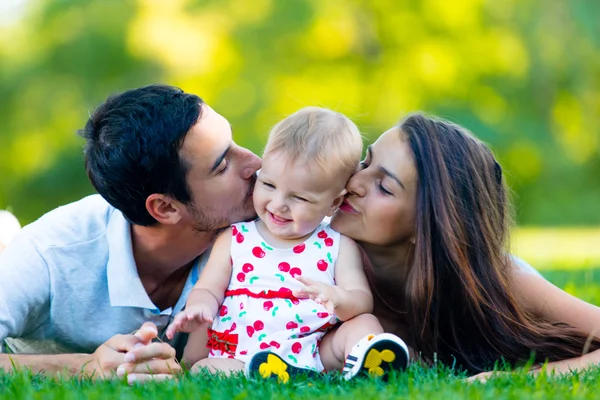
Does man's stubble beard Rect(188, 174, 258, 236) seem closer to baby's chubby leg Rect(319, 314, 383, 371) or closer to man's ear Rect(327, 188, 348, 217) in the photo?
man's ear Rect(327, 188, 348, 217)

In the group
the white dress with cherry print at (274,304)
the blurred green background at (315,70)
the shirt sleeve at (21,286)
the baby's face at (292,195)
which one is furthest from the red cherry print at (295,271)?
the blurred green background at (315,70)

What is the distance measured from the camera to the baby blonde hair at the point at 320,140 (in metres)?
3.61

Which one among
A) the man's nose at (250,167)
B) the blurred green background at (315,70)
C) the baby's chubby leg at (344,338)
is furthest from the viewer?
the blurred green background at (315,70)

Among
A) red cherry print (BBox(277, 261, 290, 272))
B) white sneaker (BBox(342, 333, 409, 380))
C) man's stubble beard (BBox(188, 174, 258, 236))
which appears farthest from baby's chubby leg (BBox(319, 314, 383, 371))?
man's stubble beard (BBox(188, 174, 258, 236))

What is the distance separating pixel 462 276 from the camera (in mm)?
3795

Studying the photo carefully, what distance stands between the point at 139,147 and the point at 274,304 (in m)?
0.98

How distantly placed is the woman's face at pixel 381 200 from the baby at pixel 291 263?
6 cm

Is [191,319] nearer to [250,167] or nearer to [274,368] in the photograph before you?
[274,368]

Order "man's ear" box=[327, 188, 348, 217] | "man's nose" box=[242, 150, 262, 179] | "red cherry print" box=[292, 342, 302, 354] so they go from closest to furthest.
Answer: "red cherry print" box=[292, 342, 302, 354] < "man's ear" box=[327, 188, 348, 217] < "man's nose" box=[242, 150, 262, 179]

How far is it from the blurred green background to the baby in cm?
1834

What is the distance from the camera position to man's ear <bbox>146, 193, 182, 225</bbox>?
13.0 feet

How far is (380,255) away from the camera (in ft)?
13.3

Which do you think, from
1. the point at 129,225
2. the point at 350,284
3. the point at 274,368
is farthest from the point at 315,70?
the point at 274,368

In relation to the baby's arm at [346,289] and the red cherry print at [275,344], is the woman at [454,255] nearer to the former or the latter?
the baby's arm at [346,289]
